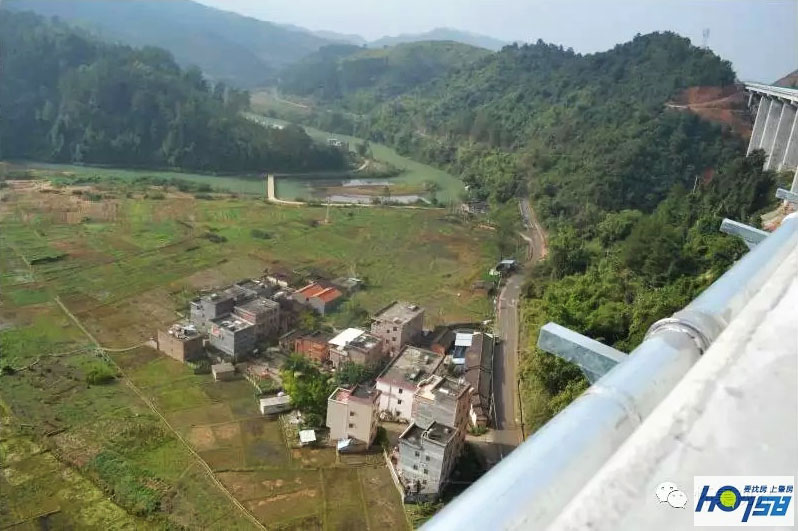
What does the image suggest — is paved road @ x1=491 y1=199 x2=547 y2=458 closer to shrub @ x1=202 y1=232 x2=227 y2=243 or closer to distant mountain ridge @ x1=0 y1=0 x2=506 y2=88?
shrub @ x1=202 y1=232 x2=227 y2=243

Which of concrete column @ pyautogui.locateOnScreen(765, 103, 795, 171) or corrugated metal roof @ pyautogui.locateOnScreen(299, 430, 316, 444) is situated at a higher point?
concrete column @ pyautogui.locateOnScreen(765, 103, 795, 171)

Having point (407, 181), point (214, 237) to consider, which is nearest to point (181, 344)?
point (214, 237)

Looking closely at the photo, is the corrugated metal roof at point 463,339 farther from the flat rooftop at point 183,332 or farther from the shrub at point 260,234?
the shrub at point 260,234

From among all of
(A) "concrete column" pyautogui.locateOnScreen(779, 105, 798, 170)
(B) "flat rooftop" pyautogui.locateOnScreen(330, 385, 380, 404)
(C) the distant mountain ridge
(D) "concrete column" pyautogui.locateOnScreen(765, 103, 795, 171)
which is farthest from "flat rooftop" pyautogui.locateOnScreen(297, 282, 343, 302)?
(C) the distant mountain ridge

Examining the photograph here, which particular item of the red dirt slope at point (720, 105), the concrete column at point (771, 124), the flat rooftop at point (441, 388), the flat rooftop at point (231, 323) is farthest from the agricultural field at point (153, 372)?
the red dirt slope at point (720, 105)

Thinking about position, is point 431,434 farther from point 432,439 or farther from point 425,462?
point 425,462

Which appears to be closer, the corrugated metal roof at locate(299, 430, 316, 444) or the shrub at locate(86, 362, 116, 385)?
the corrugated metal roof at locate(299, 430, 316, 444)

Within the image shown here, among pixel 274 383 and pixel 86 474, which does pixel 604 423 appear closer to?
pixel 86 474
